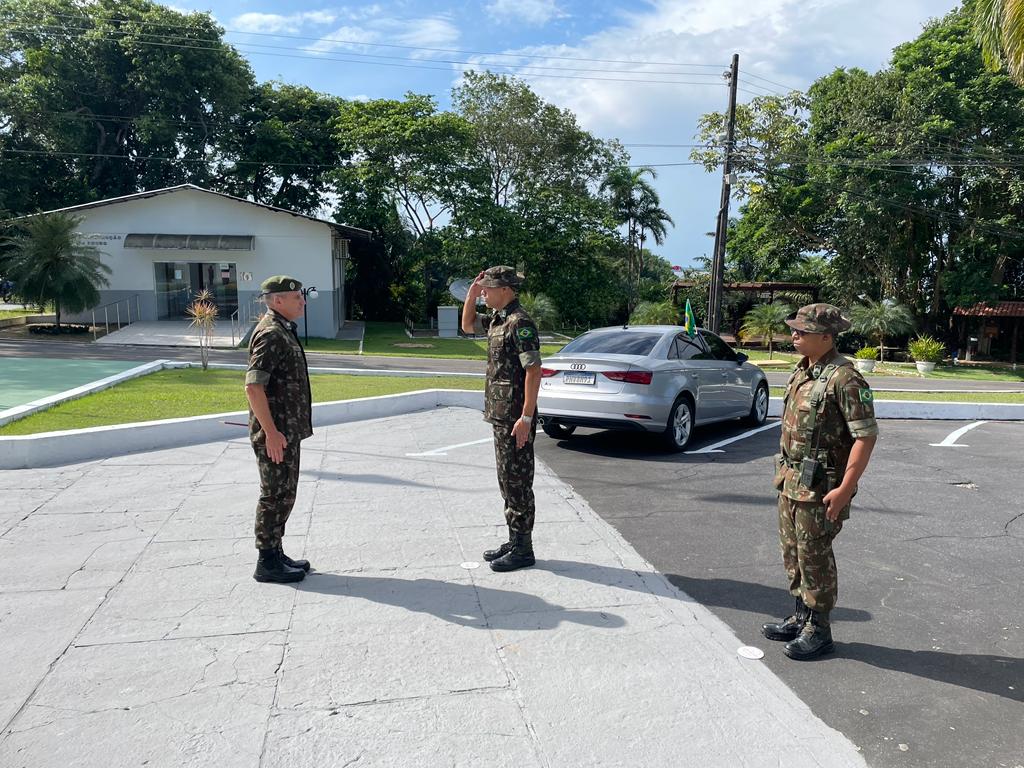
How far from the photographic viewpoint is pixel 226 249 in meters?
26.6

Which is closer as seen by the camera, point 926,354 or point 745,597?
point 745,597

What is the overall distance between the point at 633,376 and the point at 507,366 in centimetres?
376

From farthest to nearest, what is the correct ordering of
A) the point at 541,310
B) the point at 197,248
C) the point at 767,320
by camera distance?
the point at 767,320
the point at 541,310
the point at 197,248

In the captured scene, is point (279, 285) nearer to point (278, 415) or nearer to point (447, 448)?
point (278, 415)

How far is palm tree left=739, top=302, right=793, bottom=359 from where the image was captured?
105 feet

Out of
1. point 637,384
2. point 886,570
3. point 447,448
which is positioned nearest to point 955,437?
point 637,384

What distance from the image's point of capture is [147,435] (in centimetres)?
785

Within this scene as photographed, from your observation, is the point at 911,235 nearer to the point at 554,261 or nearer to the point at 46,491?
the point at 554,261

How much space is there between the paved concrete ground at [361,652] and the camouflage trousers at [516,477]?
33 cm

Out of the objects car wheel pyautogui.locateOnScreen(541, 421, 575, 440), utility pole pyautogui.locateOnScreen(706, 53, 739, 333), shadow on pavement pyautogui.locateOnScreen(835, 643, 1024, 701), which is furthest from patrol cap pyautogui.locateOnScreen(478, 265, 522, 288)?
utility pole pyautogui.locateOnScreen(706, 53, 739, 333)

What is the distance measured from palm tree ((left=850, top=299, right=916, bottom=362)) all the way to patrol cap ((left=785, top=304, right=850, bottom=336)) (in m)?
29.6

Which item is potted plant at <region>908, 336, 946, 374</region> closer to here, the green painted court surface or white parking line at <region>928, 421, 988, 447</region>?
white parking line at <region>928, 421, 988, 447</region>

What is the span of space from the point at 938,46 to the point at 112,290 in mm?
32748

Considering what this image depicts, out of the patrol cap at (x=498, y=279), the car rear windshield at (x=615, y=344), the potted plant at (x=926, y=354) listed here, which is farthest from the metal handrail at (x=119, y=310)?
the potted plant at (x=926, y=354)
